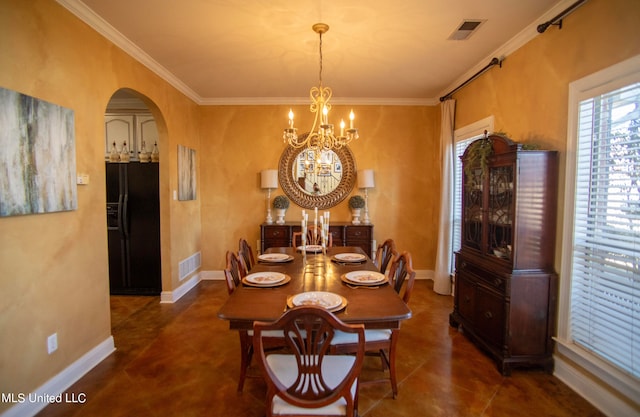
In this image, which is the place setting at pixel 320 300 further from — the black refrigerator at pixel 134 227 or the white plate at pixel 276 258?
the black refrigerator at pixel 134 227

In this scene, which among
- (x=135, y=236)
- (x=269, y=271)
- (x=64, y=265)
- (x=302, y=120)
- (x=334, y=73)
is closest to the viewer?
(x=64, y=265)

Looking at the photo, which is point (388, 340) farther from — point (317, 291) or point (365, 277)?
point (317, 291)

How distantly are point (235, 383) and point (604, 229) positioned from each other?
279 cm

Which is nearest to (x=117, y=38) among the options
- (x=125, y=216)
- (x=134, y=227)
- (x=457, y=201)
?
(x=125, y=216)

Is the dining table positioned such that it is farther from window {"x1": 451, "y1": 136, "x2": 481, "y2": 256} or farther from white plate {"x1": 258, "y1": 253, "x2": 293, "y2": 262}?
window {"x1": 451, "y1": 136, "x2": 481, "y2": 256}

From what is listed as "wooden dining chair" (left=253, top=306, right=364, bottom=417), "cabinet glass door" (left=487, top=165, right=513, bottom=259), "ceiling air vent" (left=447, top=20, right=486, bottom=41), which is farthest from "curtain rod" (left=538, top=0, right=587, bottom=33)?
"wooden dining chair" (left=253, top=306, right=364, bottom=417)

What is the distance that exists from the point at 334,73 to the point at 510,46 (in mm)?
1820

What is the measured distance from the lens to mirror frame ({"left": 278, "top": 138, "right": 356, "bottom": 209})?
485 cm

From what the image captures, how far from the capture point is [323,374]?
63.0 inches

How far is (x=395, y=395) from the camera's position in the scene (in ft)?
7.03

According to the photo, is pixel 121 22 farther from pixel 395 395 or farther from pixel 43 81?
pixel 395 395

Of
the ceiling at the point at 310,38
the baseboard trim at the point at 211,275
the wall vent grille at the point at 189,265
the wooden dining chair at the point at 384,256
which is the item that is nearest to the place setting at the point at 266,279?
the wooden dining chair at the point at 384,256

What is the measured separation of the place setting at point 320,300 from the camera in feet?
5.82

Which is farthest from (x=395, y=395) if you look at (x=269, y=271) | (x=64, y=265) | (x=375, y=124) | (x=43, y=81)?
(x=375, y=124)
